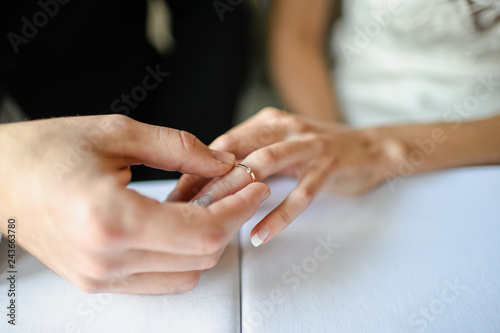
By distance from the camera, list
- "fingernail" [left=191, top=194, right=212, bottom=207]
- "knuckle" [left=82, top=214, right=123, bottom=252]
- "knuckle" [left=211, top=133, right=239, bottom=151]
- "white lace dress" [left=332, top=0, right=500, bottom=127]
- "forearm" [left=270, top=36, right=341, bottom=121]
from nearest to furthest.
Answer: "knuckle" [left=82, top=214, right=123, bottom=252] → "fingernail" [left=191, top=194, right=212, bottom=207] → "knuckle" [left=211, top=133, right=239, bottom=151] → "white lace dress" [left=332, top=0, right=500, bottom=127] → "forearm" [left=270, top=36, right=341, bottom=121]

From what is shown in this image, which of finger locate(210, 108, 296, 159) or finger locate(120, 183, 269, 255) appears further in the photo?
finger locate(210, 108, 296, 159)

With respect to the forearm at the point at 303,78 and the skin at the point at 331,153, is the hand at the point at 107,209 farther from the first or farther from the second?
the forearm at the point at 303,78

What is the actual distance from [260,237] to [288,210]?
63mm

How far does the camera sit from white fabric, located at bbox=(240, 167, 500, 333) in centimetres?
44

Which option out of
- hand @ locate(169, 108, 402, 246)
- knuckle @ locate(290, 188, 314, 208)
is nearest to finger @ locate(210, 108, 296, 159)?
hand @ locate(169, 108, 402, 246)

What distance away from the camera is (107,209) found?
1.20 ft

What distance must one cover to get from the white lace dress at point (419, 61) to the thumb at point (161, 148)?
0.63 m

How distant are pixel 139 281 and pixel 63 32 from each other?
27.2 inches

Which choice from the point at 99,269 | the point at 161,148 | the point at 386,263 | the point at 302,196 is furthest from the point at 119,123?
the point at 386,263

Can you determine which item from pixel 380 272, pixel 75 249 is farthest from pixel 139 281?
pixel 380 272

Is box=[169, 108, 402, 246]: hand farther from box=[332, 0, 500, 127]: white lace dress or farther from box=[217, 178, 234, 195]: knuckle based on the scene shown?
box=[332, 0, 500, 127]: white lace dress

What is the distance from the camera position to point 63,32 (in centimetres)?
86

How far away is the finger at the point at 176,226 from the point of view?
37 cm

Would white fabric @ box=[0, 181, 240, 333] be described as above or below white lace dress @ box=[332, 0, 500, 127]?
above
